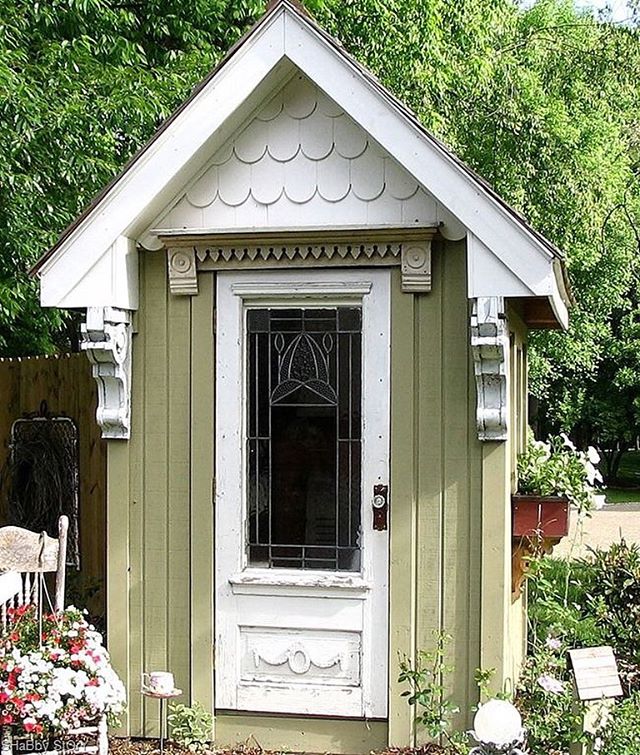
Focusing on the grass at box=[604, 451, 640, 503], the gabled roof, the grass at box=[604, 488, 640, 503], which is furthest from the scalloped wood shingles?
the grass at box=[604, 488, 640, 503]

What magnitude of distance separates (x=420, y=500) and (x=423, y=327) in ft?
2.93

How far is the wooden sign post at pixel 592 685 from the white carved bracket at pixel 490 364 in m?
1.12

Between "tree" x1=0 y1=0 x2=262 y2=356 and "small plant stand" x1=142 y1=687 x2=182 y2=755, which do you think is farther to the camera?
"tree" x1=0 y1=0 x2=262 y2=356

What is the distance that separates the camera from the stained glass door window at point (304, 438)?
5.81m

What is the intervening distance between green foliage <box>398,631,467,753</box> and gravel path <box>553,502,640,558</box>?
829cm

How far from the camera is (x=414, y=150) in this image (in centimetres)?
534

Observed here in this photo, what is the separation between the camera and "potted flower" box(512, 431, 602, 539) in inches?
227

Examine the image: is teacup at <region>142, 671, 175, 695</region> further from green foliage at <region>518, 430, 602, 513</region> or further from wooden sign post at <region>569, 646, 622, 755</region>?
green foliage at <region>518, 430, 602, 513</region>

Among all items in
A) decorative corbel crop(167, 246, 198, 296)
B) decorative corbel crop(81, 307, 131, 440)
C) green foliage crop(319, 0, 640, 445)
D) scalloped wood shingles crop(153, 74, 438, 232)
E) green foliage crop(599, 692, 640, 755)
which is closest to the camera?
green foliage crop(599, 692, 640, 755)

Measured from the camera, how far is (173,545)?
601 cm

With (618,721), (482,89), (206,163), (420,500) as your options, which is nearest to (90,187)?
(206,163)

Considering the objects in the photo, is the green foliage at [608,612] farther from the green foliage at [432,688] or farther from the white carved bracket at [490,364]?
the white carved bracket at [490,364]

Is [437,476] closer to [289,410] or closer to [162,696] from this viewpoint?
[289,410]

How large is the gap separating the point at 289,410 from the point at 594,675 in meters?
2.01
